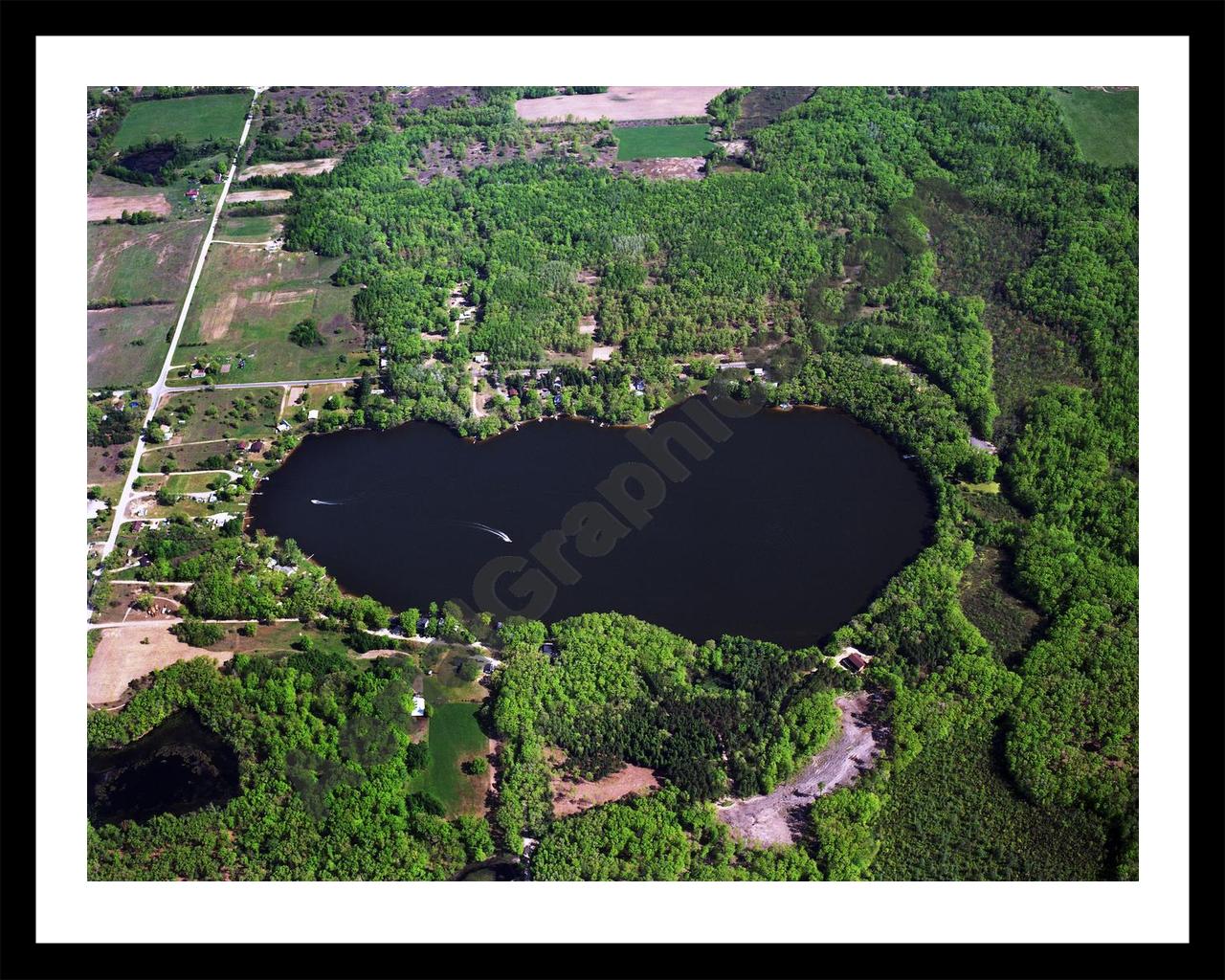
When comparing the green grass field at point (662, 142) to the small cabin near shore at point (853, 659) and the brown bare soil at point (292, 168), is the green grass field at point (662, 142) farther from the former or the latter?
the small cabin near shore at point (853, 659)

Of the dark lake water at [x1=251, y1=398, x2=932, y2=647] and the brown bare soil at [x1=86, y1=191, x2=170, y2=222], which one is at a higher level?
the brown bare soil at [x1=86, y1=191, x2=170, y2=222]

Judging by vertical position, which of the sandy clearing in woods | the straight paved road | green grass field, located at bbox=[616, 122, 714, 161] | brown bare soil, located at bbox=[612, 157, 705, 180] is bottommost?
the sandy clearing in woods

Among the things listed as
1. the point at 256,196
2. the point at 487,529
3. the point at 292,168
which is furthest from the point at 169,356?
the point at 487,529

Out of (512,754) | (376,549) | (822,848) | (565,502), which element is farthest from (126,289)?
(822,848)

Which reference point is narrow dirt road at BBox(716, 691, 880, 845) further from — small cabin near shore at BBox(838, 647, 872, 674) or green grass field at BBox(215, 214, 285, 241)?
green grass field at BBox(215, 214, 285, 241)

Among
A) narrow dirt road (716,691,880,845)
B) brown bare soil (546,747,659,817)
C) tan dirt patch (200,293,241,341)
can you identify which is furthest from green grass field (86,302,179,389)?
narrow dirt road (716,691,880,845)

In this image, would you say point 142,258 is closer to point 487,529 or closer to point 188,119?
point 188,119

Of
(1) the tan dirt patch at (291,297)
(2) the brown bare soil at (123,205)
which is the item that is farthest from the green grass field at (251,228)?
(1) the tan dirt patch at (291,297)

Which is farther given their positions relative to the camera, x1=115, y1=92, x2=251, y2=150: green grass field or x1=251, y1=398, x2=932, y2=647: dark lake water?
x1=115, y1=92, x2=251, y2=150: green grass field
